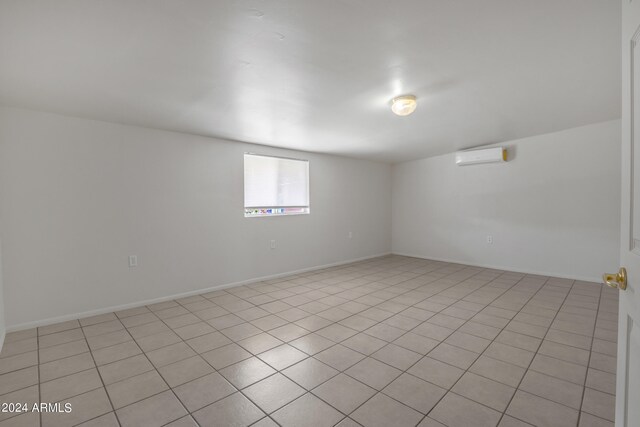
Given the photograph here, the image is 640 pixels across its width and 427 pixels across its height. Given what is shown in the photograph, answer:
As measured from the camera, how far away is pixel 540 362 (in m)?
2.16

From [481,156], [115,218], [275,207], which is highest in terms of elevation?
[481,156]

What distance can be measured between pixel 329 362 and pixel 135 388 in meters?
1.35

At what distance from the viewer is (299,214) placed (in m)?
5.09

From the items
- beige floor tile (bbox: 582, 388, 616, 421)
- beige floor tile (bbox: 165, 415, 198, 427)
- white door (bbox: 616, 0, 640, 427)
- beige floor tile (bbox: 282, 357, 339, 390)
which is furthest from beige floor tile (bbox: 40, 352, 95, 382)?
beige floor tile (bbox: 582, 388, 616, 421)

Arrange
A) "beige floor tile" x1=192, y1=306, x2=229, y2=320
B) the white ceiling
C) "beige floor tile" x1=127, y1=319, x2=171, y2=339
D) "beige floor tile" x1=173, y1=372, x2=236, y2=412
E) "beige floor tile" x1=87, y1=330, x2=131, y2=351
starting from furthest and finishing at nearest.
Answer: "beige floor tile" x1=192, y1=306, x2=229, y2=320 → "beige floor tile" x1=127, y1=319, x2=171, y2=339 → "beige floor tile" x1=87, y1=330, x2=131, y2=351 → "beige floor tile" x1=173, y1=372, x2=236, y2=412 → the white ceiling

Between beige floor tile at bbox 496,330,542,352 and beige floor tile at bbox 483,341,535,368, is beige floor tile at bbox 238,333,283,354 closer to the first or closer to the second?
beige floor tile at bbox 483,341,535,368

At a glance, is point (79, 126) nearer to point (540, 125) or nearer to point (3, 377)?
point (3, 377)

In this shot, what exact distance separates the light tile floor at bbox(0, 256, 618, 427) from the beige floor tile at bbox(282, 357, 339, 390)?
1 centimetres

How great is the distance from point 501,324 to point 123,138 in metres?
4.57

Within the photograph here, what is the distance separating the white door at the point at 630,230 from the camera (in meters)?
0.84

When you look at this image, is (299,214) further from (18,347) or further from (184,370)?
(18,347)

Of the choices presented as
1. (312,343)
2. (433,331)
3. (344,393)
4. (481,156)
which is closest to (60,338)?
(312,343)

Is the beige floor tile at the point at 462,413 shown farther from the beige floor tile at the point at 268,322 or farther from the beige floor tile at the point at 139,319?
the beige floor tile at the point at 139,319

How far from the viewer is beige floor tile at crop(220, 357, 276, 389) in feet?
6.49
